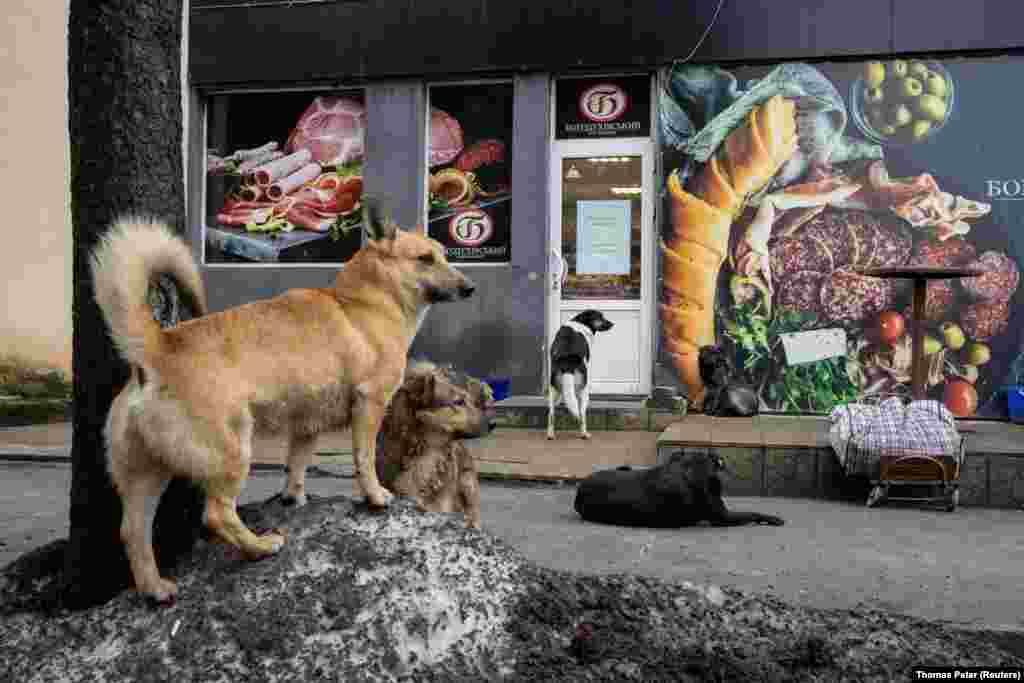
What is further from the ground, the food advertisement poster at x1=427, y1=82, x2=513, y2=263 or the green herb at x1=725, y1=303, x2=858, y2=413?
the food advertisement poster at x1=427, y1=82, x2=513, y2=263

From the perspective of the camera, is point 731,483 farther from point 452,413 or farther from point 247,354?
point 247,354

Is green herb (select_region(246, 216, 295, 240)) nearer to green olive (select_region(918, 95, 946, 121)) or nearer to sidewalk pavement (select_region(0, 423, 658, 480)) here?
sidewalk pavement (select_region(0, 423, 658, 480))

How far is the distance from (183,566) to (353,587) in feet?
1.93

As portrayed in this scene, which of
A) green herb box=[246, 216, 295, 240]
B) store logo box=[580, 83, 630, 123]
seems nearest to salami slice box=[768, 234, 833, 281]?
store logo box=[580, 83, 630, 123]

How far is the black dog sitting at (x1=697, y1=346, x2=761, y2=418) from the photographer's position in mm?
10359

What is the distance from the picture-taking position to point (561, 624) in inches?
111

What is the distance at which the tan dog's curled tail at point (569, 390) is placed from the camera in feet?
31.5

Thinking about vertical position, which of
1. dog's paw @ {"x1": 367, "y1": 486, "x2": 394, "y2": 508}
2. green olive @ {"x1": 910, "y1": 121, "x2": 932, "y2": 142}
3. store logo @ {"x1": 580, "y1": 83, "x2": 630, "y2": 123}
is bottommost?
dog's paw @ {"x1": 367, "y1": 486, "x2": 394, "y2": 508}

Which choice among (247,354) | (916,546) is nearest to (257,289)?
(916,546)

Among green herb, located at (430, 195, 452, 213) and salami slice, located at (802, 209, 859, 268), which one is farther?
green herb, located at (430, 195, 452, 213)

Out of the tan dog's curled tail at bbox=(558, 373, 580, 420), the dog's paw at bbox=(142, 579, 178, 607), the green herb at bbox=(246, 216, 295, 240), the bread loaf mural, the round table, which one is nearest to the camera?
the dog's paw at bbox=(142, 579, 178, 607)

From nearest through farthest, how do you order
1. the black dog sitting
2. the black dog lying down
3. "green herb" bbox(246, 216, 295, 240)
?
the black dog lying down
the black dog sitting
"green herb" bbox(246, 216, 295, 240)

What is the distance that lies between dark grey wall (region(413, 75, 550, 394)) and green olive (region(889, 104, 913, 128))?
392 centimetres

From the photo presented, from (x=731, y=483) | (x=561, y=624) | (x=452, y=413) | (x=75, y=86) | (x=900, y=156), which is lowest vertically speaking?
(x=731, y=483)
